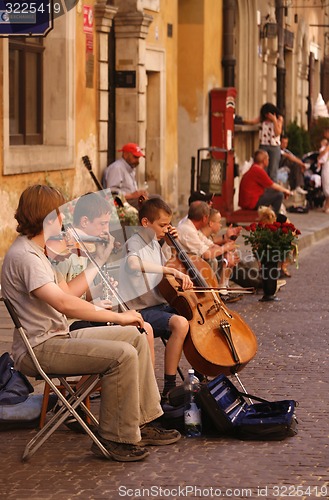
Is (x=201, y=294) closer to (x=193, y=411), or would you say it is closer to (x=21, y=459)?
(x=193, y=411)

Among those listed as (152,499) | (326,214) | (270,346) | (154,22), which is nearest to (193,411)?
(152,499)

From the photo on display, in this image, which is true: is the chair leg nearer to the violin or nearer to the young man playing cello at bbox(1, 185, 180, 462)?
the young man playing cello at bbox(1, 185, 180, 462)

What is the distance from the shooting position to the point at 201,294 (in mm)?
8297

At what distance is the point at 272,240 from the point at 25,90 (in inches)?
161

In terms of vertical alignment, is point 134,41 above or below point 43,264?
above

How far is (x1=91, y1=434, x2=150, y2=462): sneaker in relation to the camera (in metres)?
6.69

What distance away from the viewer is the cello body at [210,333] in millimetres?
8000

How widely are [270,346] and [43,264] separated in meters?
3.82

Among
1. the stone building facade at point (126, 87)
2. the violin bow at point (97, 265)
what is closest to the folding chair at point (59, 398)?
the violin bow at point (97, 265)

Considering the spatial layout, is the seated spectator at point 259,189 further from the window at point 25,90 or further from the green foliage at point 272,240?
the green foliage at point 272,240

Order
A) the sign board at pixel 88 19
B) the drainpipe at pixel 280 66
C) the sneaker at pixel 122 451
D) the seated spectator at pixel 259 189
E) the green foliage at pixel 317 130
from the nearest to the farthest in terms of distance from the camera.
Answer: the sneaker at pixel 122 451, the sign board at pixel 88 19, the seated spectator at pixel 259 189, the drainpipe at pixel 280 66, the green foliage at pixel 317 130

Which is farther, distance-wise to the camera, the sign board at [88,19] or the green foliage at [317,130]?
the green foliage at [317,130]

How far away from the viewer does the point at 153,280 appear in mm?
8320

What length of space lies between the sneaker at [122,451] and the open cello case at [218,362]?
589 millimetres
